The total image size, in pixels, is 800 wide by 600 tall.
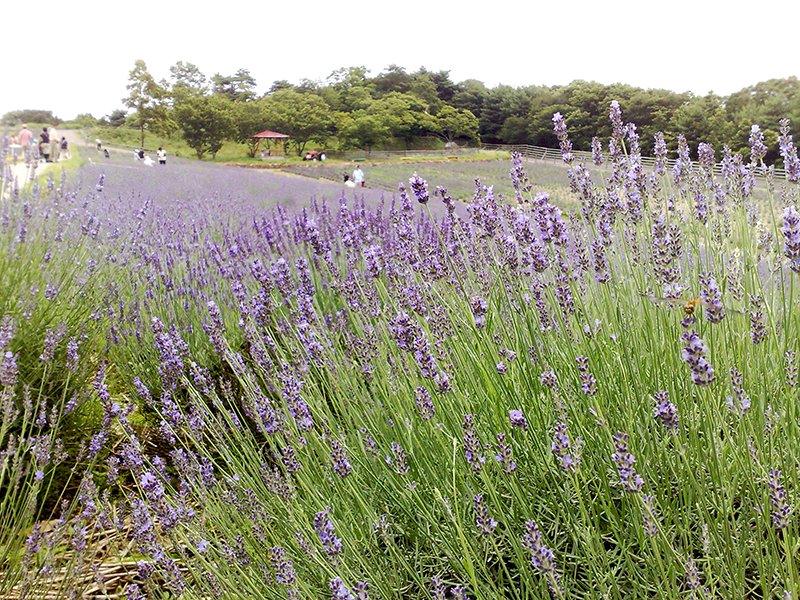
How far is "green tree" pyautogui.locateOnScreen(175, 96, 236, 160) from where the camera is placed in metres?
24.2

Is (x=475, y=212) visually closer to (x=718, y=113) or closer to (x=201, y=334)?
(x=201, y=334)

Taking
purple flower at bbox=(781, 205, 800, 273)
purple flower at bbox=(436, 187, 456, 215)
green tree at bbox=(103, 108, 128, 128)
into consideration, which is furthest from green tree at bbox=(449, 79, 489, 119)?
green tree at bbox=(103, 108, 128, 128)

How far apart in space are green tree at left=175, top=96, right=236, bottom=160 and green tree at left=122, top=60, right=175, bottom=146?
6.44ft

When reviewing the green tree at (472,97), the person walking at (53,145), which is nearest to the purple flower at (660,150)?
the green tree at (472,97)

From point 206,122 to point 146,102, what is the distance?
8468mm

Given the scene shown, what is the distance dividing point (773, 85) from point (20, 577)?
17.1 meters

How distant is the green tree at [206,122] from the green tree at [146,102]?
77.3 inches

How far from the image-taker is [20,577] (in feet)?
5.95

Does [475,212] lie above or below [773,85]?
below

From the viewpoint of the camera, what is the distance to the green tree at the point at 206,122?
24.2 metres

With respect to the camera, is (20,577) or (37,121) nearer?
(20,577)

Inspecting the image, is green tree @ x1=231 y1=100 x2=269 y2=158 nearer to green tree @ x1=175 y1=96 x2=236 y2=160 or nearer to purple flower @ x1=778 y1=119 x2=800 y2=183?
green tree @ x1=175 y1=96 x2=236 y2=160

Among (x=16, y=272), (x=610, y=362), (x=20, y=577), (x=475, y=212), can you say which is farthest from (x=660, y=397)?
(x=16, y=272)

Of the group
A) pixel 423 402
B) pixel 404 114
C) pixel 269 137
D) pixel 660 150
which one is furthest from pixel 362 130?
pixel 423 402
